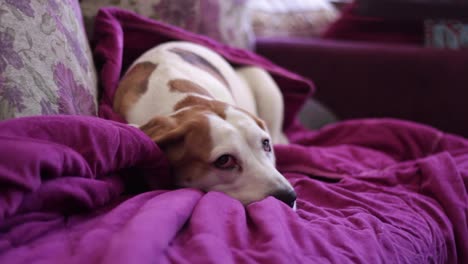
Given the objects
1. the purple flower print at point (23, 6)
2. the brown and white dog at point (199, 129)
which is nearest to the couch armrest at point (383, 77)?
the brown and white dog at point (199, 129)

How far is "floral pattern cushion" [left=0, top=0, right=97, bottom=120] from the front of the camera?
0.99 m

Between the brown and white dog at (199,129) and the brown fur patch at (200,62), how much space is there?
0.11 feet

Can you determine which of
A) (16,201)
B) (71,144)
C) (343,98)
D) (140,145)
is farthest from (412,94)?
(16,201)

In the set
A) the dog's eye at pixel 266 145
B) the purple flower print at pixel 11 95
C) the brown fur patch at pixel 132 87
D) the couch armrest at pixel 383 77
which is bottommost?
the couch armrest at pixel 383 77

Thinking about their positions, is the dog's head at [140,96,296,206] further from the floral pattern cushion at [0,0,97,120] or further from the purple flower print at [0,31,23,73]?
the purple flower print at [0,31,23,73]

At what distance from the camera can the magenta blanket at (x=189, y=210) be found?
2.52 ft

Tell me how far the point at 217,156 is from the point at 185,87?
0.37 metres

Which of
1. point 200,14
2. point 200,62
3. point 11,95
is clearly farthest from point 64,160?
point 200,14

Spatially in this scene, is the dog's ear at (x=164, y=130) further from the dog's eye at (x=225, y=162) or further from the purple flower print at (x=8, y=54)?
the purple flower print at (x=8, y=54)

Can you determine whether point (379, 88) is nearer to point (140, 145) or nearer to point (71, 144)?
point (140, 145)

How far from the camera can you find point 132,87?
1496mm

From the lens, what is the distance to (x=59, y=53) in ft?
3.82

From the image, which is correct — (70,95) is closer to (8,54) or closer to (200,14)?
(8,54)

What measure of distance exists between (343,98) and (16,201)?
1.94 meters
